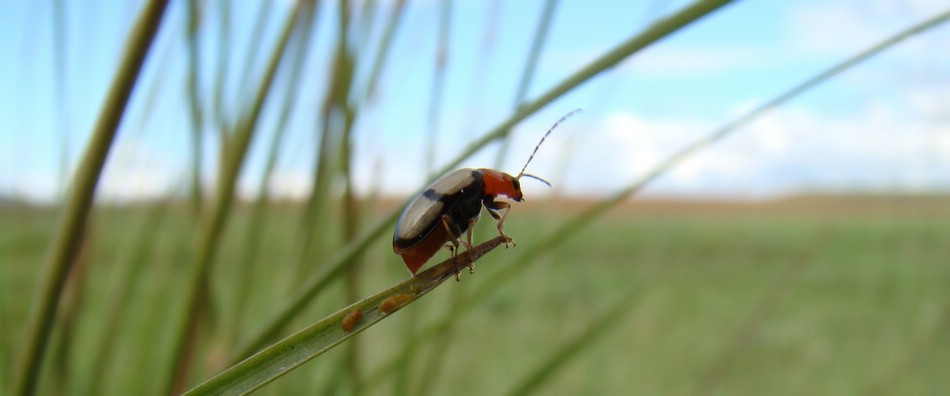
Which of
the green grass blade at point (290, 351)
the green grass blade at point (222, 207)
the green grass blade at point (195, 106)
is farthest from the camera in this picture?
the green grass blade at point (195, 106)

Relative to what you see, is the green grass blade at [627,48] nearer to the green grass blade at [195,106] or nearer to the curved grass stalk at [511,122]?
the curved grass stalk at [511,122]

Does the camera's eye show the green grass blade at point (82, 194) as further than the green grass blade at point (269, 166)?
No

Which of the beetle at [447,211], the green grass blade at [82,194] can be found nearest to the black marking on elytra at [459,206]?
the beetle at [447,211]

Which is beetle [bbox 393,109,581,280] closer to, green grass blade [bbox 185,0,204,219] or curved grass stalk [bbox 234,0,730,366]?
curved grass stalk [bbox 234,0,730,366]

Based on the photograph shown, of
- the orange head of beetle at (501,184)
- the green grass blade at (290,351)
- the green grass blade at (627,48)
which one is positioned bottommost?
the green grass blade at (290,351)

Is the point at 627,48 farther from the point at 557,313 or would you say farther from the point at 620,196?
the point at 557,313

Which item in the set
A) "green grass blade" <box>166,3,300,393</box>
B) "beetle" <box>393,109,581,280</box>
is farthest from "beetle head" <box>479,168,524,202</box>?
"green grass blade" <box>166,3,300,393</box>

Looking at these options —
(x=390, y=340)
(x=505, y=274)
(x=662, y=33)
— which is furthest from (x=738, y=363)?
(x=662, y=33)

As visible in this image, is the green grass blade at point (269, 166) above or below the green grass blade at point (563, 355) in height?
above
